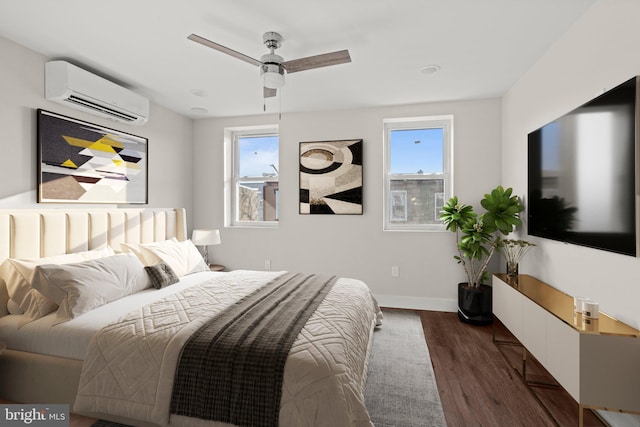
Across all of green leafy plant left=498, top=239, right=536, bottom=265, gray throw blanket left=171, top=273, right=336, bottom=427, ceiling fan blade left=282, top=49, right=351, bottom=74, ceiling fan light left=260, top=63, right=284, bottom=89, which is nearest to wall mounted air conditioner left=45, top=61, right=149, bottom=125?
ceiling fan light left=260, top=63, right=284, bottom=89

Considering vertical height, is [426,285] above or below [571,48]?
below

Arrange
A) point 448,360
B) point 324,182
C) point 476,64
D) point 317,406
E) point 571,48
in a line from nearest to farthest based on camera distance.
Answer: point 317,406
point 571,48
point 448,360
point 476,64
point 324,182

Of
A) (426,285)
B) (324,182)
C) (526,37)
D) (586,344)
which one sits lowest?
(426,285)

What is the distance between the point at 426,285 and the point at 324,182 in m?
1.83

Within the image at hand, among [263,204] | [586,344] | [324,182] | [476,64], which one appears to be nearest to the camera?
[586,344]

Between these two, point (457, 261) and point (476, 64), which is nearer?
point (476, 64)

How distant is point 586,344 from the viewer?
5.21ft

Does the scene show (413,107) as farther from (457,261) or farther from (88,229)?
(88,229)

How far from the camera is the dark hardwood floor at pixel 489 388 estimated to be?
73.9 inches

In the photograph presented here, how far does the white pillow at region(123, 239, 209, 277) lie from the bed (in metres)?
0.21

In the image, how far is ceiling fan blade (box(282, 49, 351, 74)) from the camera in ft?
6.56

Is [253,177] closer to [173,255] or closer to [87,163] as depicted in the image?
[173,255]

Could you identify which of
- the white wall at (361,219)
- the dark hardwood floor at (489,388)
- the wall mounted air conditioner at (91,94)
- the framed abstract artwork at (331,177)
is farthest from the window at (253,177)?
the dark hardwood floor at (489,388)

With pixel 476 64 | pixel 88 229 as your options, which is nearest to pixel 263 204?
pixel 88 229
